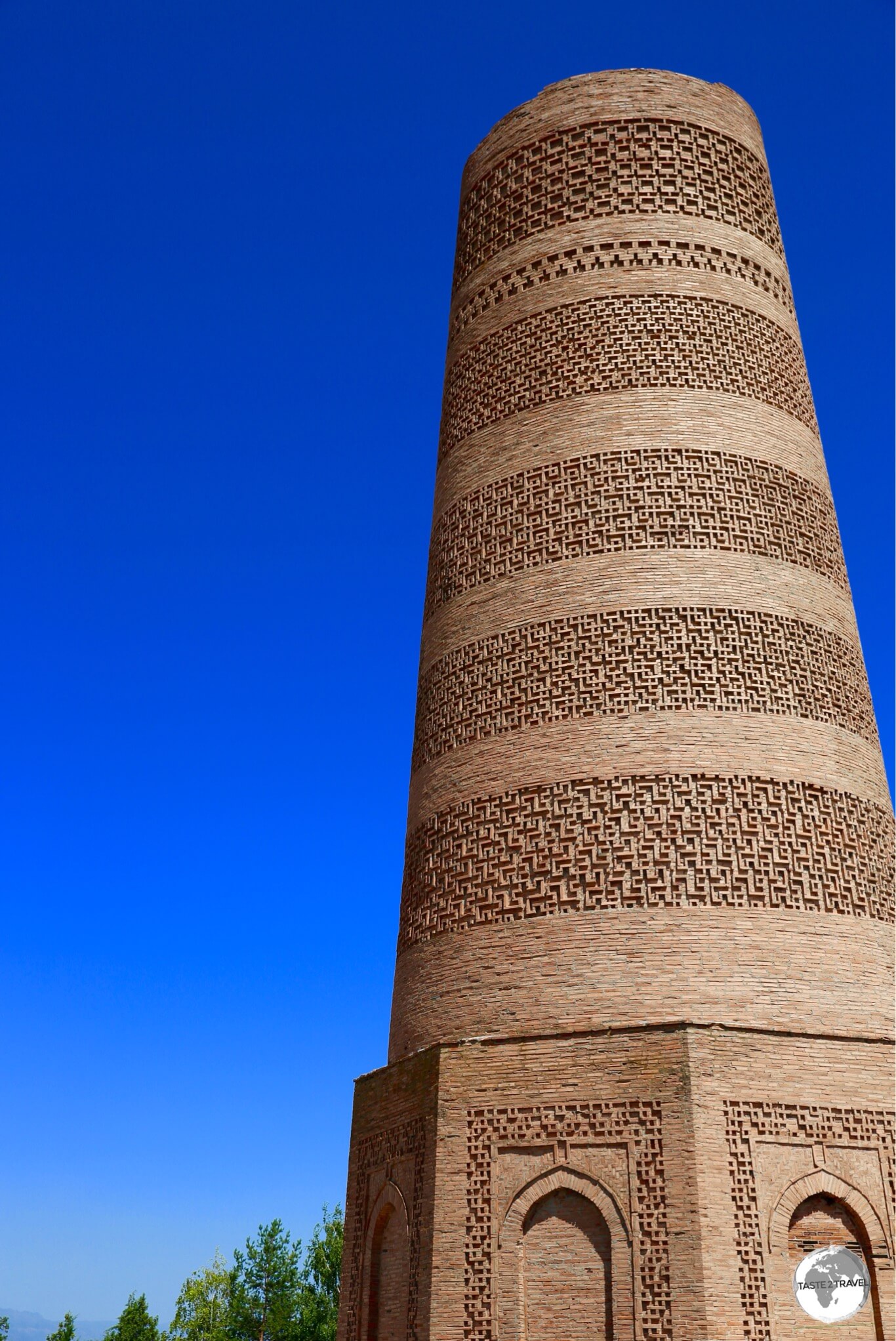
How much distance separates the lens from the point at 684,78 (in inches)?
473

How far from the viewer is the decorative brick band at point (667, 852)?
29.5 feet

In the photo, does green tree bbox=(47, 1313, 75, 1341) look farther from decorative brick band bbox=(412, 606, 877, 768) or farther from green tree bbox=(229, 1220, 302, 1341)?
decorative brick band bbox=(412, 606, 877, 768)

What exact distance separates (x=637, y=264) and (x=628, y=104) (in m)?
1.67

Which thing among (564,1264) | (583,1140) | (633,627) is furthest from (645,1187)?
(633,627)

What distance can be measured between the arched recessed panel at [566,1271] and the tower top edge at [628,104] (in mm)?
8896

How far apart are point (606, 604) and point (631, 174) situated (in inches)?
163

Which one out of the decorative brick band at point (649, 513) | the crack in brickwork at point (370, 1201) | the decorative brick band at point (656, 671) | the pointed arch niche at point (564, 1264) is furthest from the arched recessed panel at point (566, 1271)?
the decorative brick band at point (649, 513)

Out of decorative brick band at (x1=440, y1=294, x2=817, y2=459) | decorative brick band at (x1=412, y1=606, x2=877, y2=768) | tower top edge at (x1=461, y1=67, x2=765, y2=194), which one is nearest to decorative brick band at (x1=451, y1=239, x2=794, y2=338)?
decorative brick band at (x1=440, y1=294, x2=817, y2=459)

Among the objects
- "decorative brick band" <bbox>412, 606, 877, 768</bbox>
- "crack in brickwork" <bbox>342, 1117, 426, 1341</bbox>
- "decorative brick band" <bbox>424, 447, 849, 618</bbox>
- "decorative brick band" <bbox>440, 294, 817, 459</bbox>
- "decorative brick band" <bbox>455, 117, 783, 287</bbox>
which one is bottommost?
"crack in brickwork" <bbox>342, 1117, 426, 1341</bbox>

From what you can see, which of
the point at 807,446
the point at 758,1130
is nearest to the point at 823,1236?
the point at 758,1130

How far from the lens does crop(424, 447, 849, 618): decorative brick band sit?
33.6 feet

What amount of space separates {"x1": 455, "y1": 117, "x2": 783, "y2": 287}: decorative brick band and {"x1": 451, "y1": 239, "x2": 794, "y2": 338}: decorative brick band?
0.34m

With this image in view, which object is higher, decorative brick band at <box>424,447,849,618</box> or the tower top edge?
the tower top edge

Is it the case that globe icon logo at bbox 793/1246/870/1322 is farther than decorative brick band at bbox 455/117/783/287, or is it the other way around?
decorative brick band at bbox 455/117/783/287
